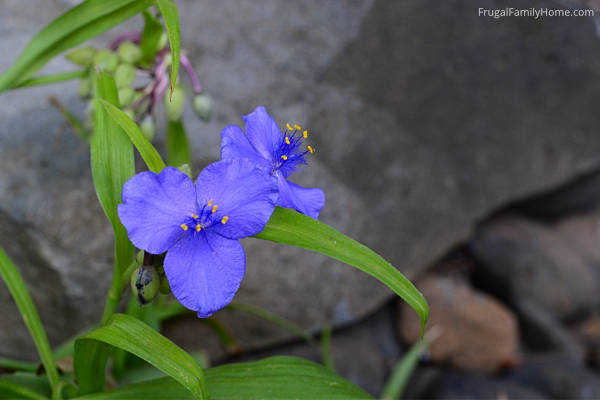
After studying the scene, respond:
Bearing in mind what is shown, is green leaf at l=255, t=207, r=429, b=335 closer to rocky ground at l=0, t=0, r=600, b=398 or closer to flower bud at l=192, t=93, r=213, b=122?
flower bud at l=192, t=93, r=213, b=122

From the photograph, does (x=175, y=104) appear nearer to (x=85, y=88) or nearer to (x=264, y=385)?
(x=85, y=88)

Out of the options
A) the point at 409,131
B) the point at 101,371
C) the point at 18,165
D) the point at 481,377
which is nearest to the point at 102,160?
the point at 101,371

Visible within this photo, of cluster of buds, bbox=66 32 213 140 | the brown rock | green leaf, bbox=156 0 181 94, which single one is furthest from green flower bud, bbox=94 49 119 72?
the brown rock

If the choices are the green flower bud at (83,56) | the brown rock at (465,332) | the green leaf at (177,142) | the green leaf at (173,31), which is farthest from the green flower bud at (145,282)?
the brown rock at (465,332)

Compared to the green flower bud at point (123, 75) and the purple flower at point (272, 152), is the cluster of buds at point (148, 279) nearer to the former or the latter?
the purple flower at point (272, 152)

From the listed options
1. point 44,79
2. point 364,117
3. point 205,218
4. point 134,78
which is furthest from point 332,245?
point 364,117

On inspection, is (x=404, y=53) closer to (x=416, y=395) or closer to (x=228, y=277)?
(x=416, y=395)

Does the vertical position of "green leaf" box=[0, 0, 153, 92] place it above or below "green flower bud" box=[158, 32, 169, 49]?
below
